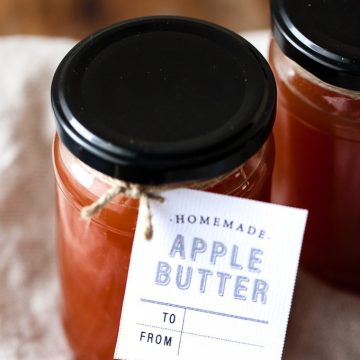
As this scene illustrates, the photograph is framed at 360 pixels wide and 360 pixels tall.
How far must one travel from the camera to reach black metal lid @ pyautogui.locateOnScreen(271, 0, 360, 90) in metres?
0.60

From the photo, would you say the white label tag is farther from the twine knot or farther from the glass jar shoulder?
the glass jar shoulder

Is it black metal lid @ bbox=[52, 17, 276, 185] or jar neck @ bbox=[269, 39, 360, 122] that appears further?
jar neck @ bbox=[269, 39, 360, 122]

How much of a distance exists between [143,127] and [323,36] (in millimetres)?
189

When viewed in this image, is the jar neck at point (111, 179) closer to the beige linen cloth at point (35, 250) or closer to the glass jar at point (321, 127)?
the glass jar at point (321, 127)

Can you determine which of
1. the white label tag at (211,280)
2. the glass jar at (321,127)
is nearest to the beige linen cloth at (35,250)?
the glass jar at (321,127)

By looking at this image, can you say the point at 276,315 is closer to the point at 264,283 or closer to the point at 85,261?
the point at 264,283

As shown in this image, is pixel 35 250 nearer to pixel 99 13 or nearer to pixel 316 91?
pixel 316 91

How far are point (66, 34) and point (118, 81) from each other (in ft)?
1.95

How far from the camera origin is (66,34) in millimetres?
1122

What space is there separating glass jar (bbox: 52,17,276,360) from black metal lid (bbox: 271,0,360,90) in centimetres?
5

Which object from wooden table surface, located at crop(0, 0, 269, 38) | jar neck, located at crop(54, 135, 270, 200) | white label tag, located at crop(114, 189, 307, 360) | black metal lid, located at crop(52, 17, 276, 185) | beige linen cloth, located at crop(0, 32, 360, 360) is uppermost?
black metal lid, located at crop(52, 17, 276, 185)

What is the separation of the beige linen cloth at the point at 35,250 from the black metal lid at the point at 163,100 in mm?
265

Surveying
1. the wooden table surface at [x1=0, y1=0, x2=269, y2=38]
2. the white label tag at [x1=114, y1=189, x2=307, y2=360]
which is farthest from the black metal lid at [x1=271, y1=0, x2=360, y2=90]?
the wooden table surface at [x1=0, y1=0, x2=269, y2=38]

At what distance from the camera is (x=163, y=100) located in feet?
1.79
